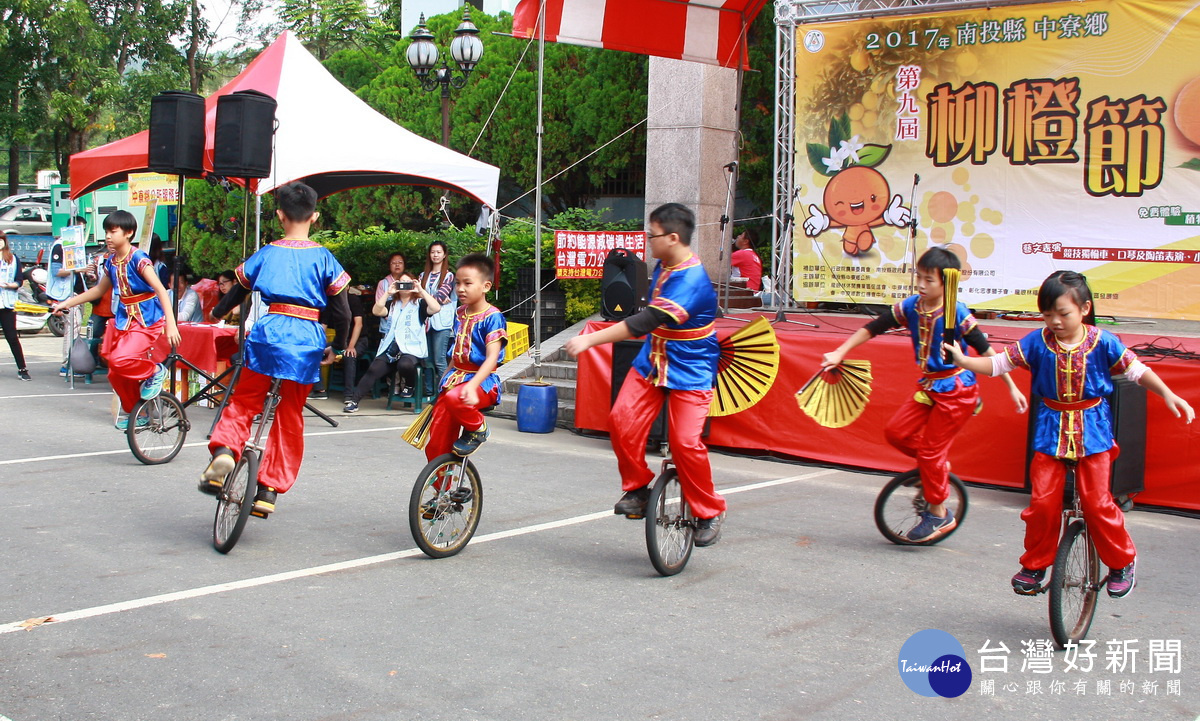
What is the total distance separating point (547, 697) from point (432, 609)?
3.63 feet

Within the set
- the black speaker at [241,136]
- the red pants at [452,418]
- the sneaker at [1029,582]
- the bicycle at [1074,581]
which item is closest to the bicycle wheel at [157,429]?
the black speaker at [241,136]

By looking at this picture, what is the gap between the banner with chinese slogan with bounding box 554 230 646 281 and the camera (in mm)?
12172

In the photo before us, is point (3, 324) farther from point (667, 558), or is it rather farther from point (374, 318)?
point (667, 558)

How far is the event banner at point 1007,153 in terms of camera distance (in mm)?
10367

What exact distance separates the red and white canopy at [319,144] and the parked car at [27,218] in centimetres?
1879

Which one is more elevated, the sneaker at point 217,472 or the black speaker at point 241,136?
the black speaker at point 241,136

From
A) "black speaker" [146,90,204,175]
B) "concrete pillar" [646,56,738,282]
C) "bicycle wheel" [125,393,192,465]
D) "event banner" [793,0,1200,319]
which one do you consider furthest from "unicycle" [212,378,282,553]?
"concrete pillar" [646,56,738,282]

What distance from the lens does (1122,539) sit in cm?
464

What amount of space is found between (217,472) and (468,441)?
1.23 meters

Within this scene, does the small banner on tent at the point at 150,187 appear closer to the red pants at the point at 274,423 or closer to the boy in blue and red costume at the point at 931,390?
the red pants at the point at 274,423

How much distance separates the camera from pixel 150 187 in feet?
44.0

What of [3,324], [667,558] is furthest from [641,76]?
[667,558]

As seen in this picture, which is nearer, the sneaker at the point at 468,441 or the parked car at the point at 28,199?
the sneaker at the point at 468,441

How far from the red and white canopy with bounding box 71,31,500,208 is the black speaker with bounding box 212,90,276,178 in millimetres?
1265
